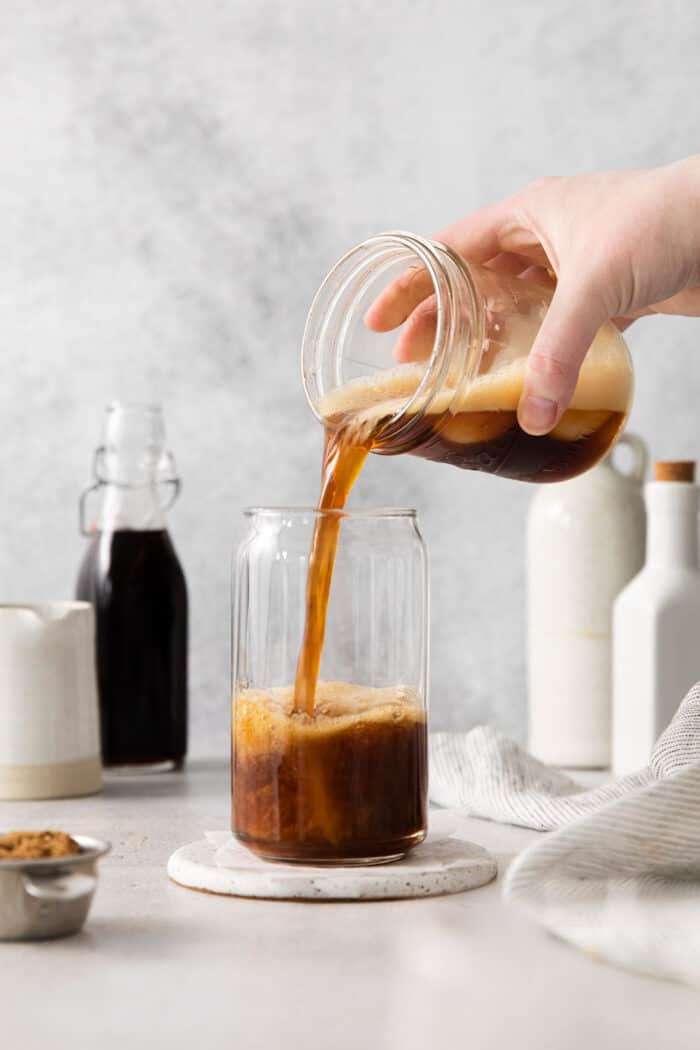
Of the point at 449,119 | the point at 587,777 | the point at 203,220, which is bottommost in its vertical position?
the point at 587,777

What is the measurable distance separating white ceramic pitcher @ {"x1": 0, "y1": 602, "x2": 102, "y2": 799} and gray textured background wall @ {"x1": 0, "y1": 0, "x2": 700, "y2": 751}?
0.59 meters

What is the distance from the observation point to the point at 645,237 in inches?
39.5

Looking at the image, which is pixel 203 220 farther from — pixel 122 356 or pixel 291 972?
pixel 291 972

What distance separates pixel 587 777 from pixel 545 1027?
812mm

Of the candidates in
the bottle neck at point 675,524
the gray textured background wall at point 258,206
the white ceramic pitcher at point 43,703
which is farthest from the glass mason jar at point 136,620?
the bottle neck at point 675,524

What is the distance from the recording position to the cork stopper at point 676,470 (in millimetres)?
1383

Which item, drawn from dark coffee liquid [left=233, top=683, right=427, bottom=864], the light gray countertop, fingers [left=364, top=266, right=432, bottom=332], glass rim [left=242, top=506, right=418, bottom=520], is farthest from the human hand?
the light gray countertop

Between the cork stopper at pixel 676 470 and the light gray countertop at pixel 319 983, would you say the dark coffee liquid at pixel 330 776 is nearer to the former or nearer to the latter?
the light gray countertop at pixel 319 983

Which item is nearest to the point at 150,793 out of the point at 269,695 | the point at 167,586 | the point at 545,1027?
the point at 167,586

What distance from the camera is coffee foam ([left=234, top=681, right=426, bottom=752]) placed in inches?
Answer: 34.5

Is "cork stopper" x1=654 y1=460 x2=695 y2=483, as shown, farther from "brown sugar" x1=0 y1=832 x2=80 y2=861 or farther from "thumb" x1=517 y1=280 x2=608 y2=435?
"brown sugar" x1=0 y1=832 x2=80 y2=861

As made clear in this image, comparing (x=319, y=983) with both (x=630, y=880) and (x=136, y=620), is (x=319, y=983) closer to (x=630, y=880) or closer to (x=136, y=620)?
(x=630, y=880)

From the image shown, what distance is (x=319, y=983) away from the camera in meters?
0.70

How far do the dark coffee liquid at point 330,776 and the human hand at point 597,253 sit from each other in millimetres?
214
